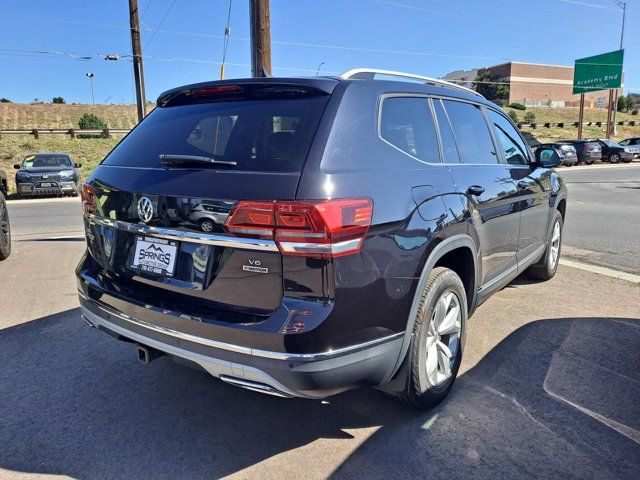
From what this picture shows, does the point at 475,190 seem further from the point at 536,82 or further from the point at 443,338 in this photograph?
the point at 536,82

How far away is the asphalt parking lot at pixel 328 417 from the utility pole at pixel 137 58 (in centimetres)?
1254

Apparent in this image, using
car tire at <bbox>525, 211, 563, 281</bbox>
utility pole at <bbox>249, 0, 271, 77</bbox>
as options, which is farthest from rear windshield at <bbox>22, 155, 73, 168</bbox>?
car tire at <bbox>525, 211, 563, 281</bbox>

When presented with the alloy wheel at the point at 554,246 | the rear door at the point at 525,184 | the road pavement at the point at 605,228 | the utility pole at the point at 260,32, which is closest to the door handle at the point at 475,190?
the rear door at the point at 525,184

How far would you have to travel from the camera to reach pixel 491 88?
97875 mm

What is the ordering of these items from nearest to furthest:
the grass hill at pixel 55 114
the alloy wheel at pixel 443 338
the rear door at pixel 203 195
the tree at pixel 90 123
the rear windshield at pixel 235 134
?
the rear door at pixel 203 195 → the rear windshield at pixel 235 134 → the alloy wheel at pixel 443 338 → the tree at pixel 90 123 → the grass hill at pixel 55 114

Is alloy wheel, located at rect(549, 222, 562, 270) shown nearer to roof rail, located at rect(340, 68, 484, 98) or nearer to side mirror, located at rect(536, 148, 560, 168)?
side mirror, located at rect(536, 148, 560, 168)

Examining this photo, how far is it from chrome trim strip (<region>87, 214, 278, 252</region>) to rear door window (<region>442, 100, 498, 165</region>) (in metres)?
1.79

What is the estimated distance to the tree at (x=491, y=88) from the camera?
96.2 metres

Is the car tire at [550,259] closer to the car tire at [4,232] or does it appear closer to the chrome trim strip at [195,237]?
the chrome trim strip at [195,237]

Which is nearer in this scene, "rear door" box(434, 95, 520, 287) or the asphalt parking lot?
the asphalt parking lot

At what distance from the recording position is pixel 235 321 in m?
2.30

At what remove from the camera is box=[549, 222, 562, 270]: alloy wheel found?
5550mm

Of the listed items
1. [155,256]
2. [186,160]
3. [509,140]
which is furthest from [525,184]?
[155,256]

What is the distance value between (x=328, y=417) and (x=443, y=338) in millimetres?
843
